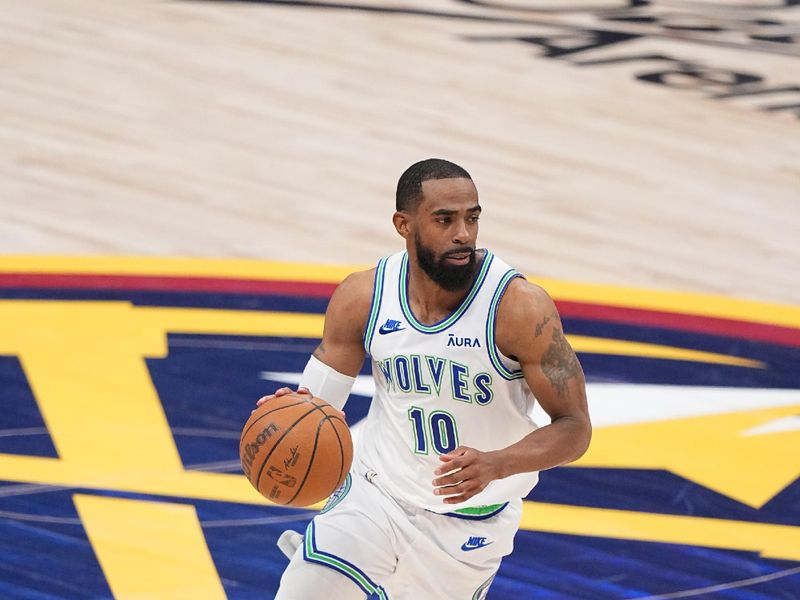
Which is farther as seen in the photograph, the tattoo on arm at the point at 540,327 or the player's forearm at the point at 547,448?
the tattoo on arm at the point at 540,327

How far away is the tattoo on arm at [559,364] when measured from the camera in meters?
4.29

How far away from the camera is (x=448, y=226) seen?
4.31m

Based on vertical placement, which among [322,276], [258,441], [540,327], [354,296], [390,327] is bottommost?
[258,441]

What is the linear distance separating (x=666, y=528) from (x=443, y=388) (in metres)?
2.17

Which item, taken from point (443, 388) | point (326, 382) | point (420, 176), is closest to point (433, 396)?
point (443, 388)

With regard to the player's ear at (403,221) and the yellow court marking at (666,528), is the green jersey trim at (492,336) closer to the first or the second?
the player's ear at (403,221)

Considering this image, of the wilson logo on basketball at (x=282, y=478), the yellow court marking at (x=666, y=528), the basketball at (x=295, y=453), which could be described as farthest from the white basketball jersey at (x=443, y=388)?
the yellow court marking at (x=666, y=528)

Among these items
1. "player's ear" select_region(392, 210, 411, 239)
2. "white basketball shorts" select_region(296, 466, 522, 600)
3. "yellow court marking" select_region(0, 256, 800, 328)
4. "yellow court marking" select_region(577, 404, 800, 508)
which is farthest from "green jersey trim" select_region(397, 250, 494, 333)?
"yellow court marking" select_region(0, 256, 800, 328)

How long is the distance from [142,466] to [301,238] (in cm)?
333

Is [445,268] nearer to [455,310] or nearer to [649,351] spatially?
[455,310]

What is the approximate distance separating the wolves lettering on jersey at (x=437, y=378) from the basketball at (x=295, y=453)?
0.82 feet

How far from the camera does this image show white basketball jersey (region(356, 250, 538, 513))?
4430 mm

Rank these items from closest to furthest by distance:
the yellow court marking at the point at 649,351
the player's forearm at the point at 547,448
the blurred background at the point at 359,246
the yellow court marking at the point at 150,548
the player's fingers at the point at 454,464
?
the player's fingers at the point at 454,464
the player's forearm at the point at 547,448
the yellow court marking at the point at 150,548
the blurred background at the point at 359,246
the yellow court marking at the point at 649,351

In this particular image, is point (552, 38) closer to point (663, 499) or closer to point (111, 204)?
point (111, 204)
